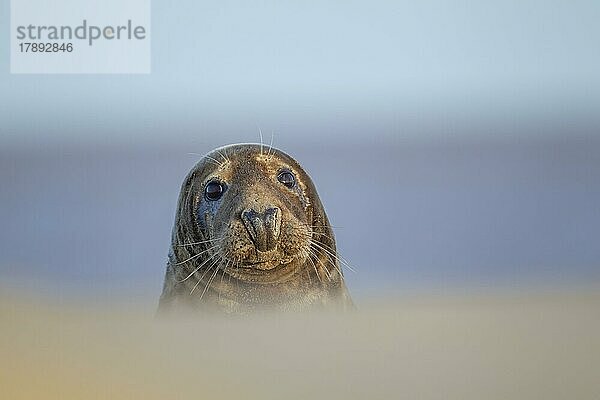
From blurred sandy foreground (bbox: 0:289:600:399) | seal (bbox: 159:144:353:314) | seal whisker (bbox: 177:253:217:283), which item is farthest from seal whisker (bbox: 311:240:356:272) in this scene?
seal whisker (bbox: 177:253:217:283)

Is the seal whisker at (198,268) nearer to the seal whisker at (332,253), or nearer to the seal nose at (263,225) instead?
the seal nose at (263,225)

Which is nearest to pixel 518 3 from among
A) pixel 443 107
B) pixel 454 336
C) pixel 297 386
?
pixel 443 107

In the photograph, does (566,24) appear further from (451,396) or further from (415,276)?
(451,396)

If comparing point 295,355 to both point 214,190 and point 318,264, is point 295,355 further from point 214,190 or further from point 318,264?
point 214,190

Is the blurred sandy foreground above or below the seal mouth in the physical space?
below

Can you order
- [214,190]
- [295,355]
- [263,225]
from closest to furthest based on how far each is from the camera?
[263,225] < [214,190] < [295,355]

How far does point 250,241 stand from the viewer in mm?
2674

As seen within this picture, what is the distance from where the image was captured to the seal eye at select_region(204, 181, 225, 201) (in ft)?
9.02

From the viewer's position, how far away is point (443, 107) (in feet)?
10.1

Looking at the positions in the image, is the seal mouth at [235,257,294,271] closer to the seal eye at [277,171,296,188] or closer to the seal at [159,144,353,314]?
the seal at [159,144,353,314]

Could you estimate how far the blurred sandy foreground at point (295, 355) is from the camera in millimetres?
2830

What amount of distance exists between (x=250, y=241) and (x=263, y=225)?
60 millimetres

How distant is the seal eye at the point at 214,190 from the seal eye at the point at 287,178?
15cm

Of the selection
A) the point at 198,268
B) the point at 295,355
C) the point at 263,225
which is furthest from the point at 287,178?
the point at 295,355
